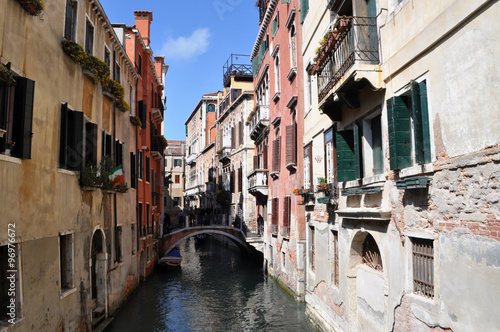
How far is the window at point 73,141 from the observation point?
8906 millimetres

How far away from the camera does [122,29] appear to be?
16.2 meters

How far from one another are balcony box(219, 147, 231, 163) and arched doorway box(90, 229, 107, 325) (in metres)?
22.9

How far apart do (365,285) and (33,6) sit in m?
7.36

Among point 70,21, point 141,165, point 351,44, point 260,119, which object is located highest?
point 260,119

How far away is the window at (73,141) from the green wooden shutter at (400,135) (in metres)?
6.03

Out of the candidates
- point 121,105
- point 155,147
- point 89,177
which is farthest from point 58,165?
point 155,147

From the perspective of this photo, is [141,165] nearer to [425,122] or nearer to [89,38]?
[89,38]

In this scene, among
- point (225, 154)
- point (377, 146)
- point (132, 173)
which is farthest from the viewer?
point (225, 154)

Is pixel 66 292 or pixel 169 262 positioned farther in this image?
pixel 169 262

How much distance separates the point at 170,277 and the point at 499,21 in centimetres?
2026

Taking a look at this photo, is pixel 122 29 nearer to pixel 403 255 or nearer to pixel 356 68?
pixel 356 68

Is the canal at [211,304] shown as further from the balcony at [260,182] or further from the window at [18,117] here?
the window at [18,117]

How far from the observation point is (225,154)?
3572cm

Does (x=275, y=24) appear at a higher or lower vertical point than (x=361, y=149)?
higher
